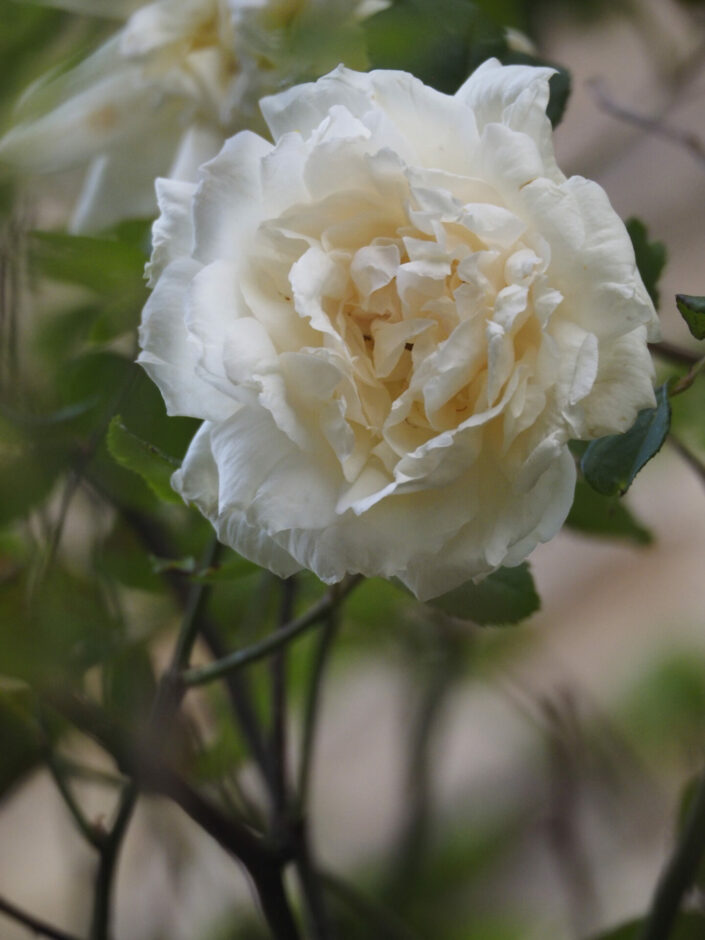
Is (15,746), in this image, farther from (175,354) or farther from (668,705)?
(668,705)

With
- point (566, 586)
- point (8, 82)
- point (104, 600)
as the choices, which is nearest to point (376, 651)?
point (104, 600)

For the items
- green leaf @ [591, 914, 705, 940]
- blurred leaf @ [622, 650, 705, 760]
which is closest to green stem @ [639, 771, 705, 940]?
green leaf @ [591, 914, 705, 940]

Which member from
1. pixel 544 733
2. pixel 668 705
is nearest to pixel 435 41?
pixel 544 733

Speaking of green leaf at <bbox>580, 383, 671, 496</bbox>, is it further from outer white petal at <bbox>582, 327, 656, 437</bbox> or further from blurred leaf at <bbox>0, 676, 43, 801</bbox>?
blurred leaf at <bbox>0, 676, 43, 801</bbox>

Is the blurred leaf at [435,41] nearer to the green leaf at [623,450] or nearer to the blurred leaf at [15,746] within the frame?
the green leaf at [623,450]

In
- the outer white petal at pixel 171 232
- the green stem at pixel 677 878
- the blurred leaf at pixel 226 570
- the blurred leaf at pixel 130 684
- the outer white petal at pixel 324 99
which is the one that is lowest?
the green stem at pixel 677 878

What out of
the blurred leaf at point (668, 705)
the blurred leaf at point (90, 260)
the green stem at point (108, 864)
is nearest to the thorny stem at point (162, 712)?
the green stem at point (108, 864)

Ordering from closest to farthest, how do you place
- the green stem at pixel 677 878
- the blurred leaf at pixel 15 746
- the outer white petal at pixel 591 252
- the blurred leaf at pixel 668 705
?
the outer white petal at pixel 591 252 < the green stem at pixel 677 878 < the blurred leaf at pixel 15 746 < the blurred leaf at pixel 668 705

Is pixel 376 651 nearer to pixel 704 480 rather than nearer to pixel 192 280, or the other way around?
pixel 704 480
